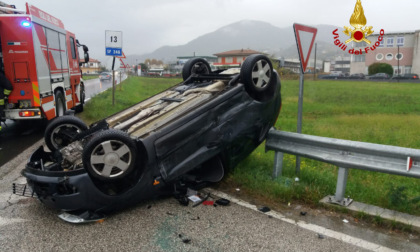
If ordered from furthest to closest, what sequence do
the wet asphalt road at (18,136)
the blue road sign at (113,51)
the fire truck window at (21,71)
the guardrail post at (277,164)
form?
1. the blue road sign at (113,51)
2. the fire truck window at (21,71)
3. the wet asphalt road at (18,136)
4. the guardrail post at (277,164)

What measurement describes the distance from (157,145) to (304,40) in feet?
8.28

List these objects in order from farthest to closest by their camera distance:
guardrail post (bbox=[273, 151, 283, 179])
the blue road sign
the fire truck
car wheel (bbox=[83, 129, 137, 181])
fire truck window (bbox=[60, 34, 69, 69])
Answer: the blue road sign, fire truck window (bbox=[60, 34, 69, 69]), the fire truck, guardrail post (bbox=[273, 151, 283, 179]), car wheel (bbox=[83, 129, 137, 181])

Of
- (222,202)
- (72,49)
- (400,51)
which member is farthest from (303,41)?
(400,51)

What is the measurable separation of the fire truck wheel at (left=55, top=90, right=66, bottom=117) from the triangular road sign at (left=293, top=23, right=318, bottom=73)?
777 centimetres

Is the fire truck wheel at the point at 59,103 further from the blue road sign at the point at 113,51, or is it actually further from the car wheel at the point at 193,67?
the car wheel at the point at 193,67

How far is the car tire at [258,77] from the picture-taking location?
4.33 metres

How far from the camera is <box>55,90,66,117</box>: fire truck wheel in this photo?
9.88m

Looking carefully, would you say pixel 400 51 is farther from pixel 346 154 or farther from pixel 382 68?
pixel 346 154

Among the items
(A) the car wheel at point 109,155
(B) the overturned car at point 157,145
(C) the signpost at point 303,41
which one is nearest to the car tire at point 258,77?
(B) the overturned car at point 157,145

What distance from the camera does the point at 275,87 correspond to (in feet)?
15.6

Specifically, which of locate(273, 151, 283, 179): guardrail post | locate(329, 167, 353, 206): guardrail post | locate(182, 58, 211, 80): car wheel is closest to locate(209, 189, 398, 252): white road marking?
locate(329, 167, 353, 206): guardrail post

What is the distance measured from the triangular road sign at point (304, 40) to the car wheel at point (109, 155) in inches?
102

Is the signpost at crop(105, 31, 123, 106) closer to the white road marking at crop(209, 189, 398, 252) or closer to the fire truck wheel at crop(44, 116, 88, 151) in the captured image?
the fire truck wheel at crop(44, 116, 88, 151)

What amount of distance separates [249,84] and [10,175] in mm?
4041
